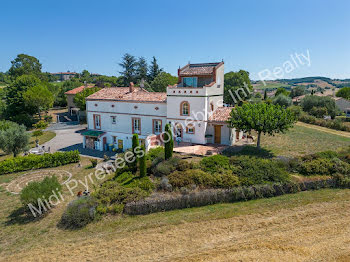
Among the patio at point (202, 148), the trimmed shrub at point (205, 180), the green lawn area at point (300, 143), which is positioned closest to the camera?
the trimmed shrub at point (205, 180)

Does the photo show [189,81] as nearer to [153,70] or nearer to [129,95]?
[129,95]

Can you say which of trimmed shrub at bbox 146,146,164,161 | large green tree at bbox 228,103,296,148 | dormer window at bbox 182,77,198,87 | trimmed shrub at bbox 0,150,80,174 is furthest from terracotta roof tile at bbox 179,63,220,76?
trimmed shrub at bbox 0,150,80,174

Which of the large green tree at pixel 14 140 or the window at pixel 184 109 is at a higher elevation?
the window at pixel 184 109

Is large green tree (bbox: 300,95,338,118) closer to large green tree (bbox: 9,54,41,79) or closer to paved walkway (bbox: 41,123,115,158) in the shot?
paved walkway (bbox: 41,123,115,158)

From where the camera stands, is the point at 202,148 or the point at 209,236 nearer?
the point at 209,236

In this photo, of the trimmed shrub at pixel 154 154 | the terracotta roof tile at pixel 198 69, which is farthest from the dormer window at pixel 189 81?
the trimmed shrub at pixel 154 154

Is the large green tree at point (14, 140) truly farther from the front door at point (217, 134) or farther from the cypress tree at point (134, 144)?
the front door at point (217, 134)

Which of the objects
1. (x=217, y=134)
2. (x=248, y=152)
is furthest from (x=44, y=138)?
(x=248, y=152)
